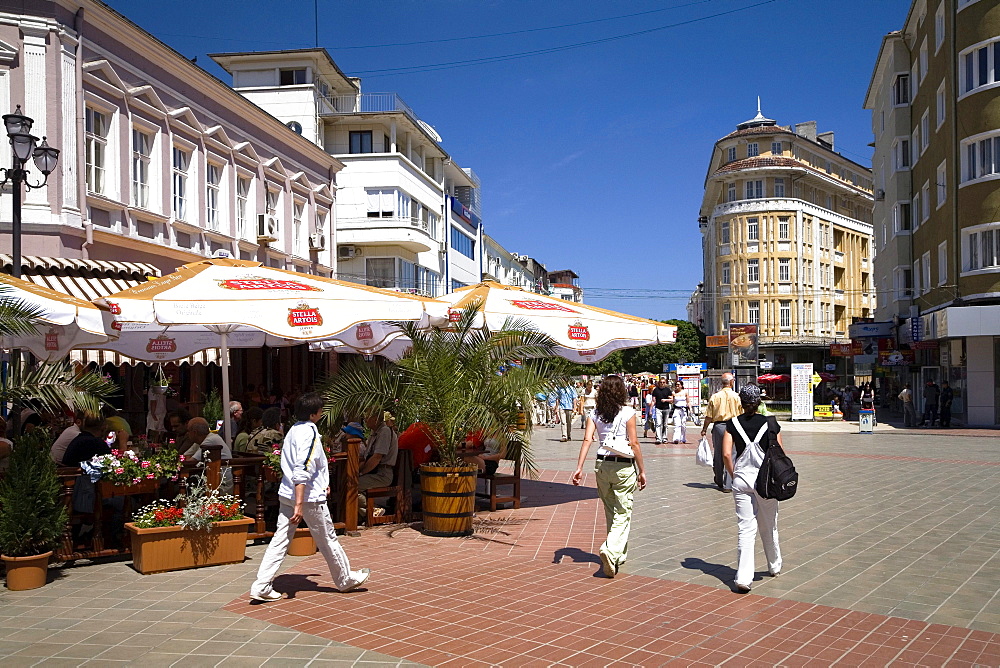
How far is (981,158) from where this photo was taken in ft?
98.6

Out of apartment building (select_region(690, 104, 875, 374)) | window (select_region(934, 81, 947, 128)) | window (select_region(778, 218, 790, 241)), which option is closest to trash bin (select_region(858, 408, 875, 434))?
window (select_region(934, 81, 947, 128))

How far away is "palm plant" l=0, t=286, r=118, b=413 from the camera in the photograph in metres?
7.67

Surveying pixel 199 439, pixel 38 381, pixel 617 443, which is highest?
pixel 38 381

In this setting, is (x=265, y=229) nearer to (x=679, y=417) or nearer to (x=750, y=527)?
(x=679, y=417)

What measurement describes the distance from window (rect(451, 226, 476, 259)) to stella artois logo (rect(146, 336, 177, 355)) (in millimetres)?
36678

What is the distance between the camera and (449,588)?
751 cm

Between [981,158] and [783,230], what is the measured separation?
39741 millimetres

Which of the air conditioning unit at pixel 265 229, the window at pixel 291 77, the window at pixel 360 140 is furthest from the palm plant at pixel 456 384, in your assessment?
the window at pixel 360 140

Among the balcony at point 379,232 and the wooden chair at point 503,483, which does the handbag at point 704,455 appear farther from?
the balcony at point 379,232

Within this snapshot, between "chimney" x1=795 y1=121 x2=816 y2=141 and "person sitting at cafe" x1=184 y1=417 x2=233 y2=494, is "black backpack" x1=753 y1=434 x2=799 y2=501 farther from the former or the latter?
"chimney" x1=795 y1=121 x2=816 y2=141

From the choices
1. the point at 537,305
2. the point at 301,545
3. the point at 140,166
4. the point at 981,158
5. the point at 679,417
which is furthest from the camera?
the point at 981,158

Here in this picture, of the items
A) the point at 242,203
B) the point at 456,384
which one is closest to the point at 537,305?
the point at 456,384

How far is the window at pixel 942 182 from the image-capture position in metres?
32.5

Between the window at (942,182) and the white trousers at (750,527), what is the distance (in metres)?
29.2
